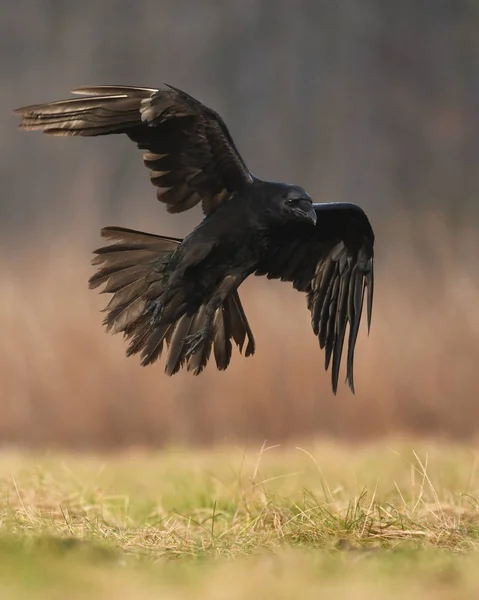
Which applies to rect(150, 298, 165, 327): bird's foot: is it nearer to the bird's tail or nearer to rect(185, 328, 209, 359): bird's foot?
the bird's tail

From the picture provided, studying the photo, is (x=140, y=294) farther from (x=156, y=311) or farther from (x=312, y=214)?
(x=312, y=214)

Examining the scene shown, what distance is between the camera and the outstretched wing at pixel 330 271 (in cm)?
552

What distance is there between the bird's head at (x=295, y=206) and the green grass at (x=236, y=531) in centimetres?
111

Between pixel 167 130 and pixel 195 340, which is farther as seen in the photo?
pixel 195 340

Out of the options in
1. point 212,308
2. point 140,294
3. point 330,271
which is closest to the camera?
point 212,308

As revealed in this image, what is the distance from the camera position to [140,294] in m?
5.19

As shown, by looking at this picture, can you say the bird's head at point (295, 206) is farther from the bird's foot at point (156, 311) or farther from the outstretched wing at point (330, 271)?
the bird's foot at point (156, 311)

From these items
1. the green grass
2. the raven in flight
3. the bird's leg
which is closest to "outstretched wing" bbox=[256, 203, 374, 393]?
the raven in flight

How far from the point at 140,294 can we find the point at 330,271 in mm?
1075

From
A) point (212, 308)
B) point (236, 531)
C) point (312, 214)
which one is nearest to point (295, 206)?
point (312, 214)

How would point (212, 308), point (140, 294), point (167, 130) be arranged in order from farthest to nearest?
point (140, 294), point (212, 308), point (167, 130)

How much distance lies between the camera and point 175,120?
186 inches

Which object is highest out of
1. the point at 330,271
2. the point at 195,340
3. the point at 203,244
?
the point at 203,244

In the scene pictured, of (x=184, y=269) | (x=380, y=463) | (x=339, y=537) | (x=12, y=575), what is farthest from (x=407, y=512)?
(x=380, y=463)
